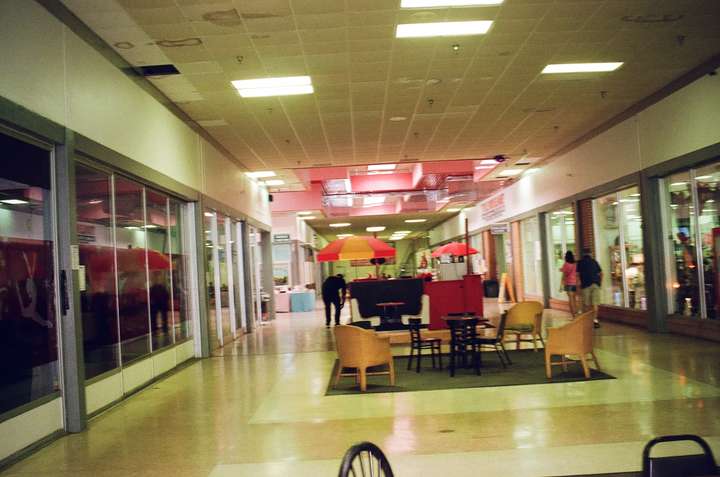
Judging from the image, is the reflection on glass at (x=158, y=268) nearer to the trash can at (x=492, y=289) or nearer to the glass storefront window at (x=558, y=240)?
the glass storefront window at (x=558, y=240)

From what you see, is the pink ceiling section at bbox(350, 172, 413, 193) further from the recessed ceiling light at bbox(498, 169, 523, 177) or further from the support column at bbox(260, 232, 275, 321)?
the support column at bbox(260, 232, 275, 321)

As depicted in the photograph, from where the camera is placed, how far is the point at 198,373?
9.44m

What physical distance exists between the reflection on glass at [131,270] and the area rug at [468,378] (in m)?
2.60

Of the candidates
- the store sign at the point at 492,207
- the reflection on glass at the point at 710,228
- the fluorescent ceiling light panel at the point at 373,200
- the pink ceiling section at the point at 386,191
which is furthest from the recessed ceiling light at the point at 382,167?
the reflection on glass at the point at 710,228

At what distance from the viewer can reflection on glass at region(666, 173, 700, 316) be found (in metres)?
10.6

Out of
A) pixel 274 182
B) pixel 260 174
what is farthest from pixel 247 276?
pixel 274 182

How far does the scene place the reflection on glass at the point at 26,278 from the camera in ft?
17.4

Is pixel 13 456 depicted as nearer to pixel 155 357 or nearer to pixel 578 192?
pixel 155 357

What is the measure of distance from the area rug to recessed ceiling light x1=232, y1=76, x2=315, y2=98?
166 inches

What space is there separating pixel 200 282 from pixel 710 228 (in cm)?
849

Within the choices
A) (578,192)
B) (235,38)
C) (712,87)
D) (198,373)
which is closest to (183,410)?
(198,373)

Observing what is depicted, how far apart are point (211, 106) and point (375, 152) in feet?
17.9

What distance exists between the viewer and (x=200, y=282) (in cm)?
1112

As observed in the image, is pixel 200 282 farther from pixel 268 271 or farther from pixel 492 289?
pixel 492 289
